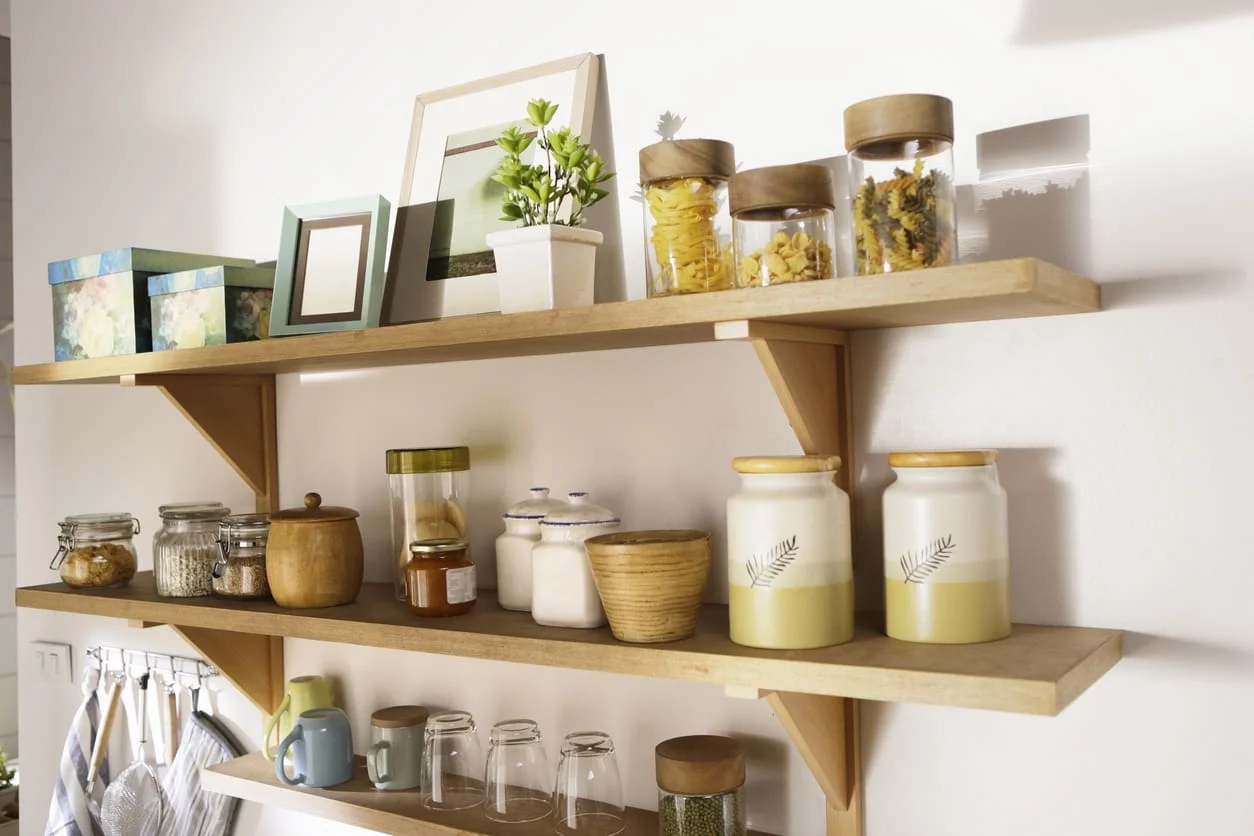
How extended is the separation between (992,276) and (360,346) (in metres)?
0.78

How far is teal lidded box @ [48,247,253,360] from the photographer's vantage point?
171 centimetres

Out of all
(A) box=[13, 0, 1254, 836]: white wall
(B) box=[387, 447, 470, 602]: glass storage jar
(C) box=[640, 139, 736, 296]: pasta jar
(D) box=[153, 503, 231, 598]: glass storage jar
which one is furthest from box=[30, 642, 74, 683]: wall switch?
(C) box=[640, 139, 736, 296]: pasta jar

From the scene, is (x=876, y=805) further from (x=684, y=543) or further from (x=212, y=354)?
(x=212, y=354)

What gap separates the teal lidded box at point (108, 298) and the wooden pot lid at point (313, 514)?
0.40 meters

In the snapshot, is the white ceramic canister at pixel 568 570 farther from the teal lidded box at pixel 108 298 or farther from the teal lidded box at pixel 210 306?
the teal lidded box at pixel 108 298

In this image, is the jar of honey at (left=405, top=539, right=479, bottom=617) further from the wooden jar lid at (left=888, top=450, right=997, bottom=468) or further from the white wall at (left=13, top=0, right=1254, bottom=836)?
the wooden jar lid at (left=888, top=450, right=997, bottom=468)

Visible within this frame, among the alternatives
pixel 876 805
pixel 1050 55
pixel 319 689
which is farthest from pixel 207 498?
pixel 1050 55

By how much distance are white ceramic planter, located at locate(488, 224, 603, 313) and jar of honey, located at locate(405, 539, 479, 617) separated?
1.06 ft

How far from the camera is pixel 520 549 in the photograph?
4.72ft

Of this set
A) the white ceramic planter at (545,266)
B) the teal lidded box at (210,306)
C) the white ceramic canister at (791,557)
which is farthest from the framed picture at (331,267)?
Result: the white ceramic canister at (791,557)

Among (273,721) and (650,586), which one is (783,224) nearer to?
(650,586)

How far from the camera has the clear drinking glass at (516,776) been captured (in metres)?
1.46

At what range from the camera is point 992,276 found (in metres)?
0.95

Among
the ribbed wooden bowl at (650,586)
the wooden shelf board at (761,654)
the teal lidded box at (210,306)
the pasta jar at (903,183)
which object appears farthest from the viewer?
the teal lidded box at (210,306)
